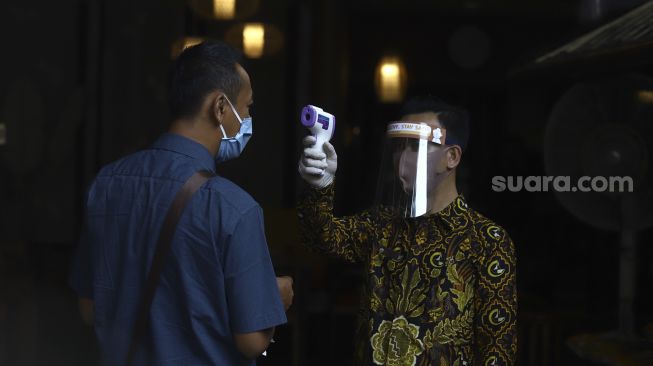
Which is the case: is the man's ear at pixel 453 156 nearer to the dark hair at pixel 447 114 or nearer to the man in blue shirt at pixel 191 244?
the dark hair at pixel 447 114

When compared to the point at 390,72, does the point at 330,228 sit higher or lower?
lower

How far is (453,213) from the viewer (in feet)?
8.84

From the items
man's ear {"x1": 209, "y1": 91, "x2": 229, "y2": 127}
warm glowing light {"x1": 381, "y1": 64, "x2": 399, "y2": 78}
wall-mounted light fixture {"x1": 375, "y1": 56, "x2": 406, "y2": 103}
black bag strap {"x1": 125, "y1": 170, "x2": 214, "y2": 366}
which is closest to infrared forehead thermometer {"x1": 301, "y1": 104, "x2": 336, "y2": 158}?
man's ear {"x1": 209, "y1": 91, "x2": 229, "y2": 127}

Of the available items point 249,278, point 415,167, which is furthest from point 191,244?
point 415,167

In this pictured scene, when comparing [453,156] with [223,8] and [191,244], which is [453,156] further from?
[223,8]

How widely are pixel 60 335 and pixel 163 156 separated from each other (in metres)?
3.88

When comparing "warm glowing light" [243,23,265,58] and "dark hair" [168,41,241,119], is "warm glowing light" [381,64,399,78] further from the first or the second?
"dark hair" [168,41,241,119]

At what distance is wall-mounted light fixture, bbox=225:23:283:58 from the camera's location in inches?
267

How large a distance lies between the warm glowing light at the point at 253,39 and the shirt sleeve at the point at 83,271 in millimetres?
4549

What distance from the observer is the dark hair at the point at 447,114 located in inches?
108

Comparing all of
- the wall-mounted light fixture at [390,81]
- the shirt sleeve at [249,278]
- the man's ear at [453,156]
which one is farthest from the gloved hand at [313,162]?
the wall-mounted light fixture at [390,81]

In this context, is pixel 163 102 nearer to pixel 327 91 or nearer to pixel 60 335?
pixel 327 91

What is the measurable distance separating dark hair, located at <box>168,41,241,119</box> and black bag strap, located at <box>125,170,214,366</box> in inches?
7.2

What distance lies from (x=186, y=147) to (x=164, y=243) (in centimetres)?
24
